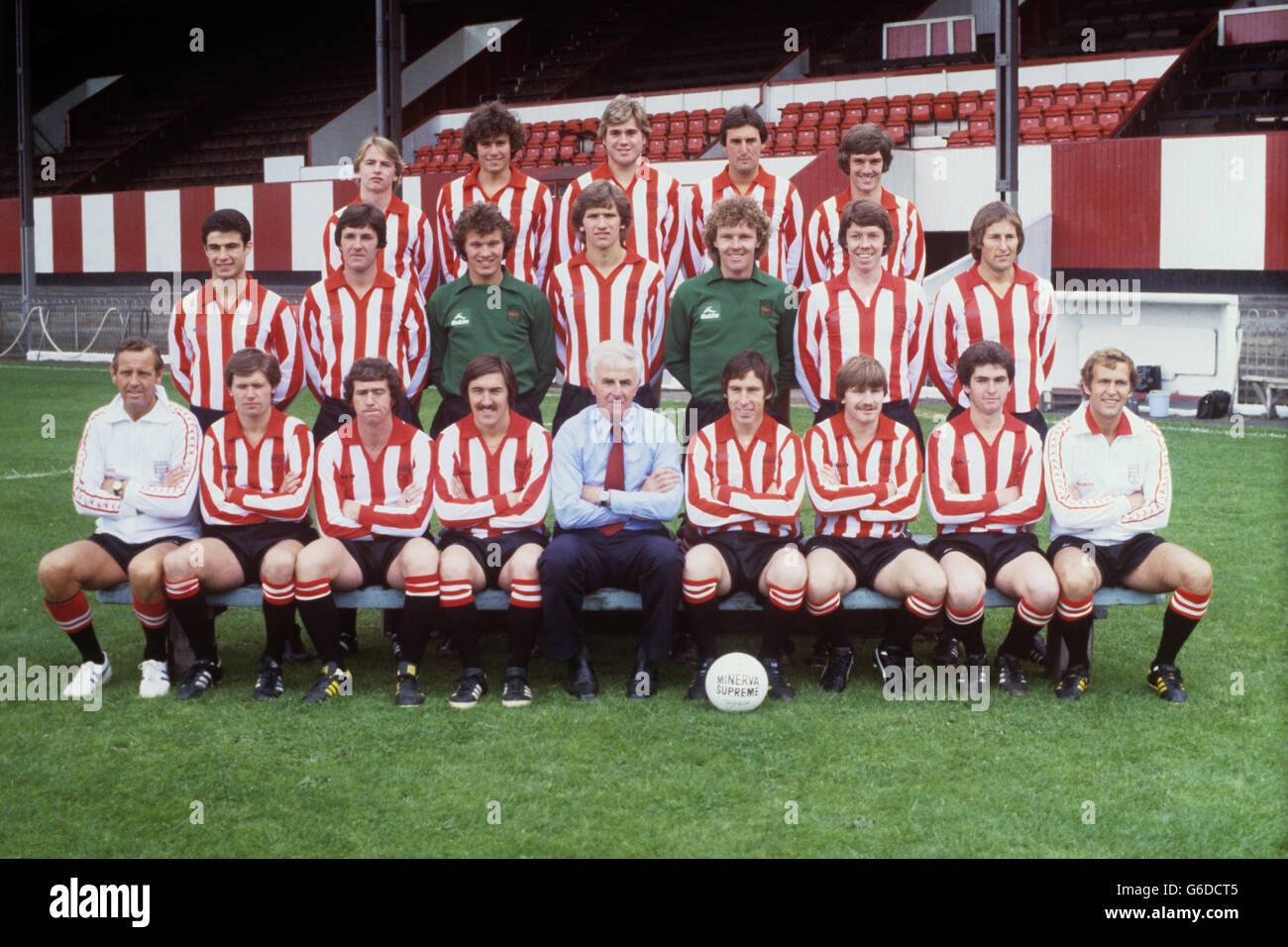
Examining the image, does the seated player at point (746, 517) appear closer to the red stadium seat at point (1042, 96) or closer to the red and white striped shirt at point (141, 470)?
the red and white striped shirt at point (141, 470)

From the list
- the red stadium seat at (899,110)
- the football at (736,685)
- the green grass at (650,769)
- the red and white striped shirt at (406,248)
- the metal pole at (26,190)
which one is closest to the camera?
the green grass at (650,769)

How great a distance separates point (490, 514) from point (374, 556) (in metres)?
0.45

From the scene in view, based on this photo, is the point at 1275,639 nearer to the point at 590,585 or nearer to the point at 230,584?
the point at 590,585

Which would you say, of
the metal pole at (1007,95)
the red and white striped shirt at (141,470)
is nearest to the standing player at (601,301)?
the red and white striped shirt at (141,470)

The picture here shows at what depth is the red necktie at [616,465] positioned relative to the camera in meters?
4.87

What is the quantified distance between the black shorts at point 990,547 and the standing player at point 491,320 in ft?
5.36

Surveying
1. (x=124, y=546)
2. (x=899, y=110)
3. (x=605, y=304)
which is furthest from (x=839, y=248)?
(x=899, y=110)

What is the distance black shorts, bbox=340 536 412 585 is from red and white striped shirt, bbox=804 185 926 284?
2348 mm

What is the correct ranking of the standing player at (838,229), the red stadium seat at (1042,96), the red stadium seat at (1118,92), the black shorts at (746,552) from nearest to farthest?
1. the black shorts at (746,552)
2. the standing player at (838,229)
3. the red stadium seat at (1118,92)
4. the red stadium seat at (1042,96)

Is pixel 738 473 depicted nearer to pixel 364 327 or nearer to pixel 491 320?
pixel 491 320

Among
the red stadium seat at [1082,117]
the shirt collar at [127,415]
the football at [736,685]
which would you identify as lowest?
the football at [736,685]

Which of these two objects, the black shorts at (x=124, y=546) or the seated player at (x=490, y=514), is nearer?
the seated player at (x=490, y=514)

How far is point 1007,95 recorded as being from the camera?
1244 cm
